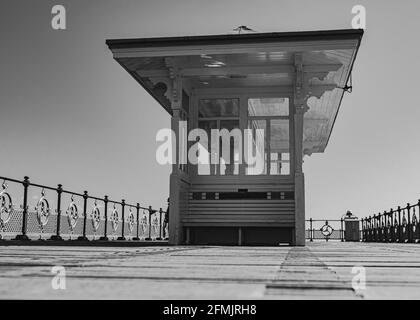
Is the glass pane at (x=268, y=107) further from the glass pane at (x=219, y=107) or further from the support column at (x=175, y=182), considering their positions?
the support column at (x=175, y=182)

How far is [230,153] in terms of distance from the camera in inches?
455

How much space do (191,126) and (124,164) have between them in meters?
8.86

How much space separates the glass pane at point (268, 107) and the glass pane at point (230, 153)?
1.79 feet

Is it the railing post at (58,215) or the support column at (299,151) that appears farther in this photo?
the railing post at (58,215)

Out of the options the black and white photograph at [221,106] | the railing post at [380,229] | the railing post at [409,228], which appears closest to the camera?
the black and white photograph at [221,106]

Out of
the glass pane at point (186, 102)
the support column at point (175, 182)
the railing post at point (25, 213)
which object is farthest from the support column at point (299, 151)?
the railing post at point (25, 213)

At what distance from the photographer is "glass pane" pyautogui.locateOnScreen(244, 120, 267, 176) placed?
1111 cm

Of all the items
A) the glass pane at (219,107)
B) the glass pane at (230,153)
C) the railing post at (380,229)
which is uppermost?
the glass pane at (219,107)

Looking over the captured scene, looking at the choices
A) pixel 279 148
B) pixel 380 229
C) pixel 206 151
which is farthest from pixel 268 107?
pixel 380 229

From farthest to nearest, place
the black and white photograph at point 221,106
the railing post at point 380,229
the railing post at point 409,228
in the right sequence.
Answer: the railing post at point 380,229 < the railing post at point 409,228 < the black and white photograph at point 221,106

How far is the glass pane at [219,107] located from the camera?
11203mm

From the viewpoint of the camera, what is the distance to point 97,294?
4.49ft

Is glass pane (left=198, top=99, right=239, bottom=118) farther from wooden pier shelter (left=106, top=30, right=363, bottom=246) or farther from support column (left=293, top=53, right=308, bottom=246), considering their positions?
support column (left=293, top=53, right=308, bottom=246)

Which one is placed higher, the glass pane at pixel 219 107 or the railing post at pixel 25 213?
the glass pane at pixel 219 107
